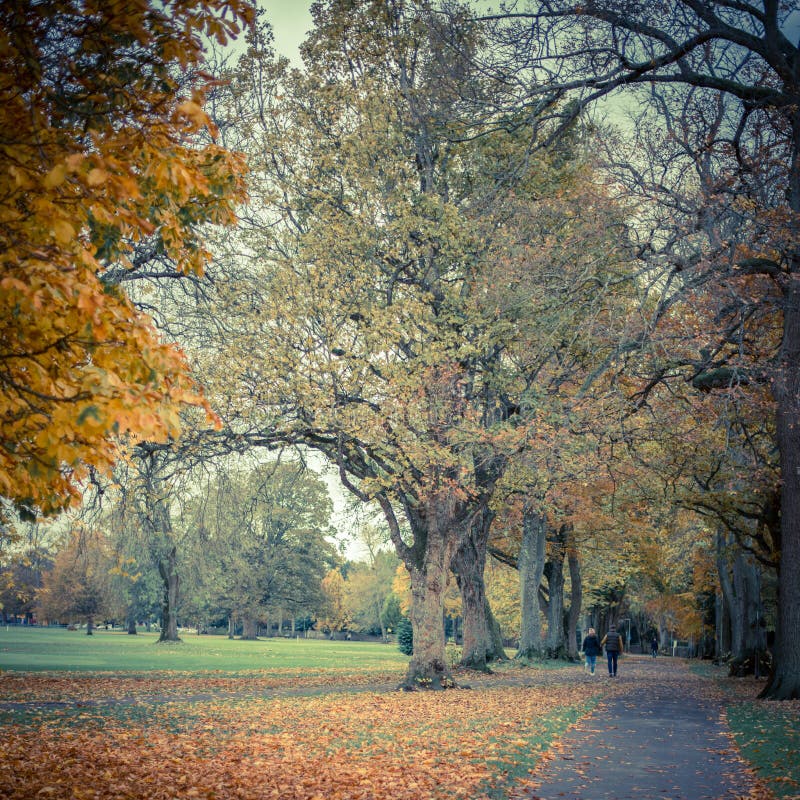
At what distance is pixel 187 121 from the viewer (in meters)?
4.99

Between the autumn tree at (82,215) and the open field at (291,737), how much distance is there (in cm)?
341

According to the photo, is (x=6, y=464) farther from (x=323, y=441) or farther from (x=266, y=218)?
(x=266, y=218)

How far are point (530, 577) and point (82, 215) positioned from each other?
28.4 m

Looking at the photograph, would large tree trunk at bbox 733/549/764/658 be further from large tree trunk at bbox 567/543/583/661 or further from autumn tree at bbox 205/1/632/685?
autumn tree at bbox 205/1/632/685

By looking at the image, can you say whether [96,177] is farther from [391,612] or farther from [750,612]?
[391,612]

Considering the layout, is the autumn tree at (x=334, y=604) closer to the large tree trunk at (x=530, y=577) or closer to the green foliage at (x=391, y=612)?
the green foliage at (x=391, y=612)

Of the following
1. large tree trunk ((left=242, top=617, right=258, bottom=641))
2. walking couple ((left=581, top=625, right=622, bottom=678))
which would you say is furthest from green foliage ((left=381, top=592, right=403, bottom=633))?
walking couple ((left=581, top=625, right=622, bottom=678))

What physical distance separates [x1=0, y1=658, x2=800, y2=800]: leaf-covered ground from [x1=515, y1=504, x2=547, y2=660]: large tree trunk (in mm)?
11946

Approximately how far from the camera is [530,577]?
30656 millimetres

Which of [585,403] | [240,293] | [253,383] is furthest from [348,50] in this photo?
[585,403]

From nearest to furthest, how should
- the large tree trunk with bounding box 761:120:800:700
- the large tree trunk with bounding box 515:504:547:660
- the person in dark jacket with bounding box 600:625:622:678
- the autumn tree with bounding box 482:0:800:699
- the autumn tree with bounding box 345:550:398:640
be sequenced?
the autumn tree with bounding box 482:0:800:699, the large tree trunk with bounding box 761:120:800:700, the person in dark jacket with bounding box 600:625:622:678, the large tree trunk with bounding box 515:504:547:660, the autumn tree with bounding box 345:550:398:640

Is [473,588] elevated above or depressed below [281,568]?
above

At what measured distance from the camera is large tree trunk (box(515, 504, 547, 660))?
100 feet

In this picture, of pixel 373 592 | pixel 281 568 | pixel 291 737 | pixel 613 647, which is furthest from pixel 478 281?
pixel 373 592
